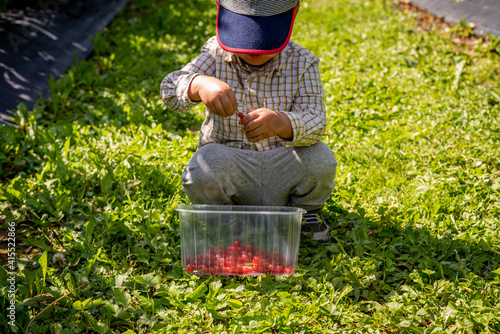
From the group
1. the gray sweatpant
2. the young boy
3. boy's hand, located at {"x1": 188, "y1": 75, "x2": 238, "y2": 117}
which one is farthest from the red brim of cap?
the gray sweatpant

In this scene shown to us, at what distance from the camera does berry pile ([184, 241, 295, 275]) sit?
2055 mm

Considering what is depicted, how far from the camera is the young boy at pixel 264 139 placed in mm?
2037

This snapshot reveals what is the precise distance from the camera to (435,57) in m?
4.22

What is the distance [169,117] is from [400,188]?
167 centimetres

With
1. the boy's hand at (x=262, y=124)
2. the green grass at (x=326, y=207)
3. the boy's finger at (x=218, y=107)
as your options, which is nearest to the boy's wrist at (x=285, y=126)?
the boy's hand at (x=262, y=124)

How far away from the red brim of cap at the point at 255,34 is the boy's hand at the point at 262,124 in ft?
0.86

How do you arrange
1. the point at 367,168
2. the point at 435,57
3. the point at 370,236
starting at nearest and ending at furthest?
the point at 370,236
the point at 367,168
the point at 435,57

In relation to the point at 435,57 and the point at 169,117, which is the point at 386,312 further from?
the point at 435,57

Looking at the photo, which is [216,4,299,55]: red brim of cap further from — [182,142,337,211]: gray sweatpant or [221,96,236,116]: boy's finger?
[182,142,337,211]: gray sweatpant

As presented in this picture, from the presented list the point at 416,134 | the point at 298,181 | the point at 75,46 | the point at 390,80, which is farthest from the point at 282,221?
the point at 75,46

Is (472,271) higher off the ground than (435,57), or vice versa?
(435,57)

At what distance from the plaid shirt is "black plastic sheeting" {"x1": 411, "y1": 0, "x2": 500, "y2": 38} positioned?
2876 millimetres

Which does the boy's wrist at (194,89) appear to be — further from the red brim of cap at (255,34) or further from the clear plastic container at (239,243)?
the clear plastic container at (239,243)

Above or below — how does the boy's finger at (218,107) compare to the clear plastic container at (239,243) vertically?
above
